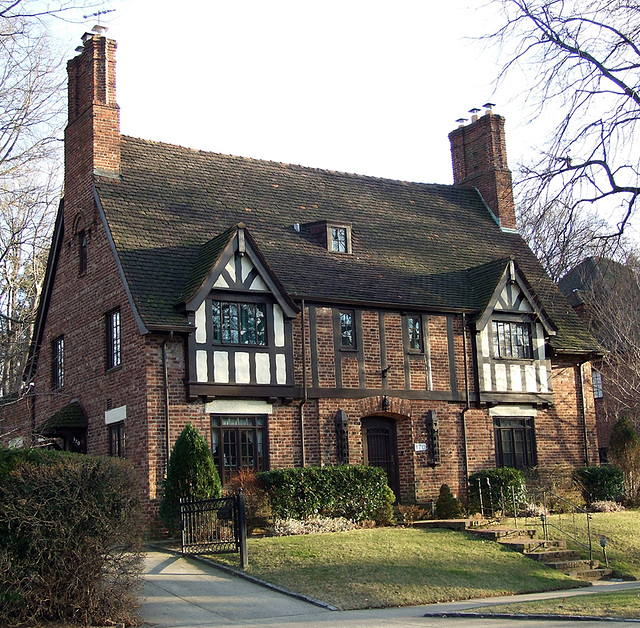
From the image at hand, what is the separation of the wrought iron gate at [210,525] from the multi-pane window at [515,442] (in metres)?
10.1

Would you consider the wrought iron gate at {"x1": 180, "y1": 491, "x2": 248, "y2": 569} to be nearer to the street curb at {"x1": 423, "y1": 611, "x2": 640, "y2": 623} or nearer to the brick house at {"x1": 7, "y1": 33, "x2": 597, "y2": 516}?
the brick house at {"x1": 7, "y1": 33, "x2": 597, "y2": 516}

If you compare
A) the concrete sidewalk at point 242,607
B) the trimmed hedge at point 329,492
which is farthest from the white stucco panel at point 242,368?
the concrete sidewalk at point 242,607

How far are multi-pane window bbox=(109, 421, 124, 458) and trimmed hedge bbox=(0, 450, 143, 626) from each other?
30.6 feet

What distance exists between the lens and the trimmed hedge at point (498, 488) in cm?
2334

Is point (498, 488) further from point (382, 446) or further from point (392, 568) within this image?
point (392, 568)

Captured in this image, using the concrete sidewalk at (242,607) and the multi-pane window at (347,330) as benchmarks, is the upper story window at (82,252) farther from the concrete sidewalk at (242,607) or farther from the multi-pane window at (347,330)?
the concrete sidewalk at (242,607)

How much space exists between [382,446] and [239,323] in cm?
541

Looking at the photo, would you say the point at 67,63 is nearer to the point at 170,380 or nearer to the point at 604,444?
the point at 170,380

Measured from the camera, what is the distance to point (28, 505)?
11.7 meters

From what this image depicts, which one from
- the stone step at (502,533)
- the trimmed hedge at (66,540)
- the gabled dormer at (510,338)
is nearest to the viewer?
the trimmed hedge at (66,540)

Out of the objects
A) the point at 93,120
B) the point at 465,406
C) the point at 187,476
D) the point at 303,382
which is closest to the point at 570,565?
the point at 465,406

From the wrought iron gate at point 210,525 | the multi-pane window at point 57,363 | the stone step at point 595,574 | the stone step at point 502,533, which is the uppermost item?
the multi-pane window at point 57,363

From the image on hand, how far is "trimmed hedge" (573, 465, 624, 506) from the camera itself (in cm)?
2552

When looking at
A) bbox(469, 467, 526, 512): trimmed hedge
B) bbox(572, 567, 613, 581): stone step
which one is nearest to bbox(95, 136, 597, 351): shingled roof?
bbox(469, 467, 526, 512): trimmed hedge
